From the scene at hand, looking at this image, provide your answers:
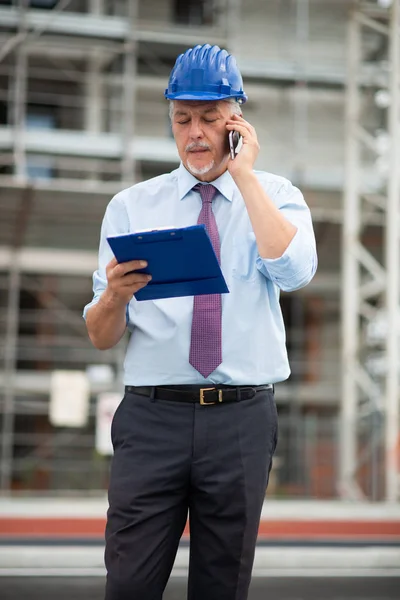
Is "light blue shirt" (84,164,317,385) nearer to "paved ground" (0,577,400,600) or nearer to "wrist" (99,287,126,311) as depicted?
"wrist" (99,287,126,311)

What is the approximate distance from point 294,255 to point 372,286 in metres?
12.8

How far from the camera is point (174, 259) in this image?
2760 millimetres

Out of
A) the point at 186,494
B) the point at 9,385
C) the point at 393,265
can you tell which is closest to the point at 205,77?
the point at 186,494

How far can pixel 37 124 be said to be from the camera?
1983 cm

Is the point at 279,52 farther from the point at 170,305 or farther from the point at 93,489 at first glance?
the point at 170,305

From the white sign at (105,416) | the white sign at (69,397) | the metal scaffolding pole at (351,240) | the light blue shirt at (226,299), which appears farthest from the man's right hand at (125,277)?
the metal scaffolding pole at (351,240)

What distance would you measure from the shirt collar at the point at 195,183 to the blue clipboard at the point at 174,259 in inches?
14.1

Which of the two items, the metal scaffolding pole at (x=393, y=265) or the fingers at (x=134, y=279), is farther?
the metal scaffolding pole at (x=393, y=265)

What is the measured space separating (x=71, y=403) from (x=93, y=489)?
136cm

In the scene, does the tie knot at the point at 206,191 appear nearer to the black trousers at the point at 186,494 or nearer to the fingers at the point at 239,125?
the fingers at the point at 239,125

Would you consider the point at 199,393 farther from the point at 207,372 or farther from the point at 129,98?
the point at 129,98

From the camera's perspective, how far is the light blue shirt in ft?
9.75

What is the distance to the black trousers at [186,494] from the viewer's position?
2.89 m

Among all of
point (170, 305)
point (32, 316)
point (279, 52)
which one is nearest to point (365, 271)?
point (279, 52)
